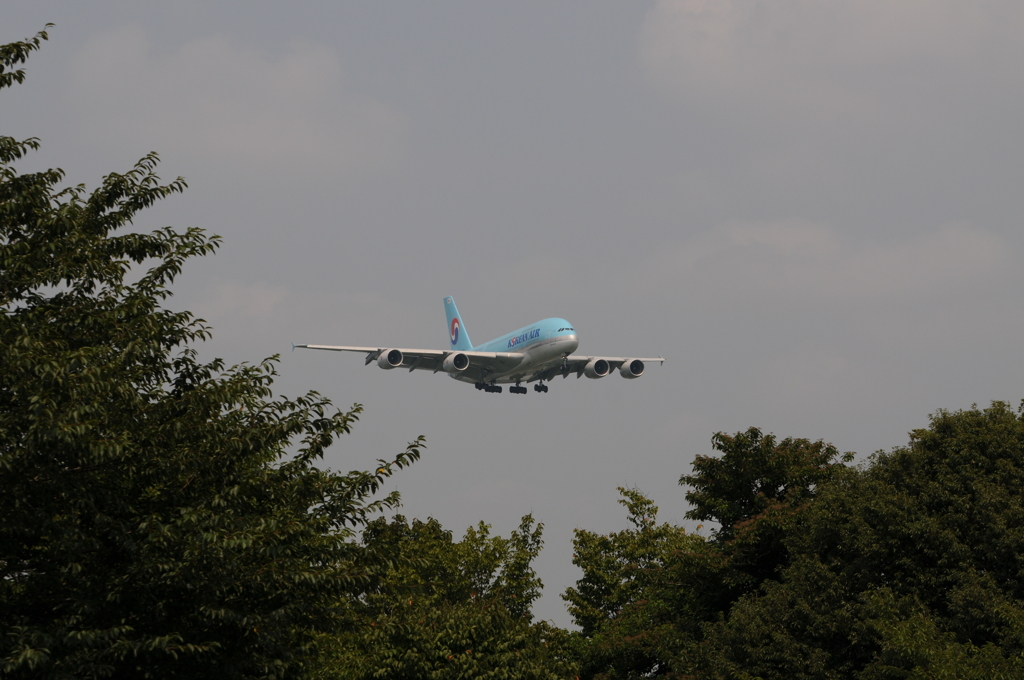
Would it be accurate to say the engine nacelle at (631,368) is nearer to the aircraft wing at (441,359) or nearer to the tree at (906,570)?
the aircraft wing at (441,359)

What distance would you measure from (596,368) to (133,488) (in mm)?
50794

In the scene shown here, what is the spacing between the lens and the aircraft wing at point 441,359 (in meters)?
61.7

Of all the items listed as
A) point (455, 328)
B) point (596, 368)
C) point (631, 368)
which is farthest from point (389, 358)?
point (455, 328)

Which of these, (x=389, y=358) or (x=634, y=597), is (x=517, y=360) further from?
(x=634, y=597)

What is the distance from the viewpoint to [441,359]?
6456cm

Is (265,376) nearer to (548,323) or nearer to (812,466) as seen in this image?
(812,466)

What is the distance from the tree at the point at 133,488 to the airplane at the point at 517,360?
4350 centimetres

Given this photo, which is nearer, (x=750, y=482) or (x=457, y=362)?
(x=750, y=482)

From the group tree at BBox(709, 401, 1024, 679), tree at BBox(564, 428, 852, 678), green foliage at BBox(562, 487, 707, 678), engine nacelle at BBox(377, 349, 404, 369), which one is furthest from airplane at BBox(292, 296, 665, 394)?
tree at BBox(709, 401, 1024, 679)

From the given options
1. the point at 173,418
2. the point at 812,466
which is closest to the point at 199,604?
the point at 173,418

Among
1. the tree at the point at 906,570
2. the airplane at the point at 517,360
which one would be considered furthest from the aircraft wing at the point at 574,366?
the tree at the point at 906,570

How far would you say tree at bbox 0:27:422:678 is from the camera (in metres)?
12.8

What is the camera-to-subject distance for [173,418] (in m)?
14.9

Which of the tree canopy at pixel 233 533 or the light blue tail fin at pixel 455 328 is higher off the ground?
the light blue tail fin at pixel 455 328
